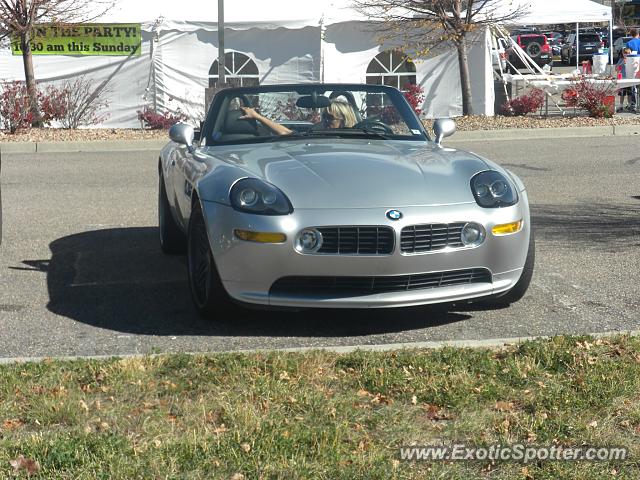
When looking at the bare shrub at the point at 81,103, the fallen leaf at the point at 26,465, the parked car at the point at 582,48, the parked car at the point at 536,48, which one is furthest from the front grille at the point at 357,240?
the parked car at the point at 582,48

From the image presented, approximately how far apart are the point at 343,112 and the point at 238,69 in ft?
52.5

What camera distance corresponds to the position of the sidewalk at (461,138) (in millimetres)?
18422

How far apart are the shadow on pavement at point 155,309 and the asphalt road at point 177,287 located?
0.04ft

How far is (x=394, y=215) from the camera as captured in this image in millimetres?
5633

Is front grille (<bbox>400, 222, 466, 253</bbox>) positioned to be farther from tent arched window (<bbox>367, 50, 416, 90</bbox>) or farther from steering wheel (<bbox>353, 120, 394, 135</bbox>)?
tent arched window (<bbox>367, 50, 416, 90</bbox>)

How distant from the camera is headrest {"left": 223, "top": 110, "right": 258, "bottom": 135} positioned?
7.26 meters

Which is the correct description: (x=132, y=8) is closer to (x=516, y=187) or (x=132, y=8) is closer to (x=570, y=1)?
(x=570, y=1)

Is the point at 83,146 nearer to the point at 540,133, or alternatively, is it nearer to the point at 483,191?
the point at 540,133

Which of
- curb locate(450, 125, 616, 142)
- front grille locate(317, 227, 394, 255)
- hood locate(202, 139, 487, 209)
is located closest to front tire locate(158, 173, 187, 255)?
hood locate(202, 139, 487, 209)

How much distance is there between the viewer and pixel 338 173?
6023 mm

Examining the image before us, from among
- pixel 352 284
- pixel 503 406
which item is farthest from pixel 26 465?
pixel 352 284

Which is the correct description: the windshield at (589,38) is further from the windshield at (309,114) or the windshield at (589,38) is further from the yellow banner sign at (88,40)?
the windshield at (309,114)

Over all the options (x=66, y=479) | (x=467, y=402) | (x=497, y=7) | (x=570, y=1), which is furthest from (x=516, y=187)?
(x=570, y=1)

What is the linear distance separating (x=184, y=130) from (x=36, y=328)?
73.4 inches
